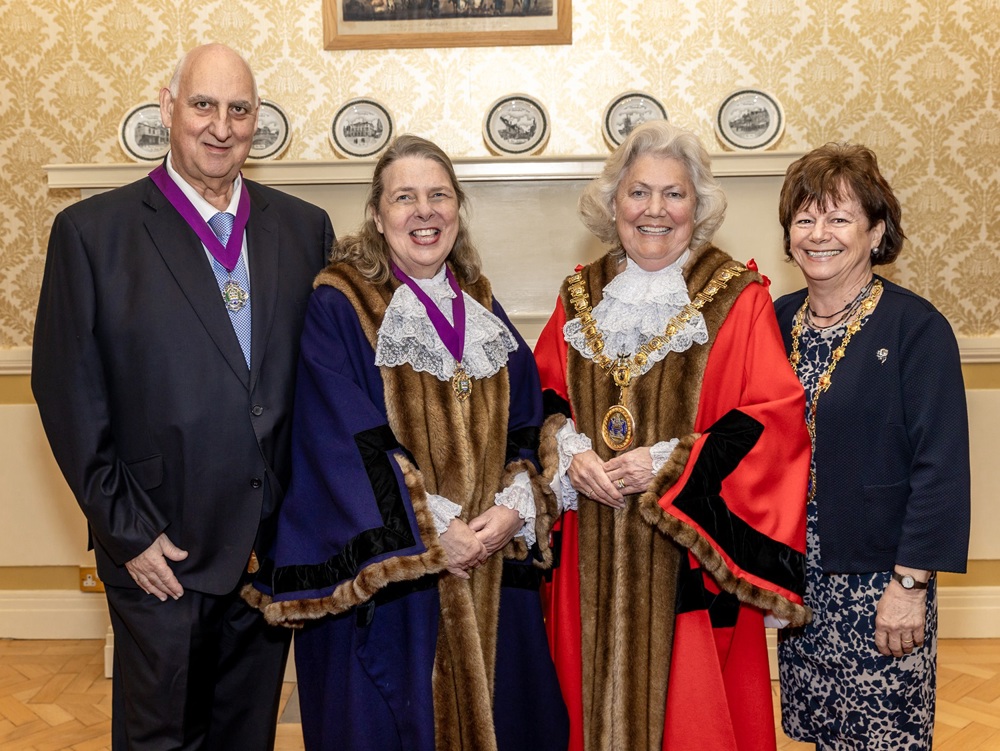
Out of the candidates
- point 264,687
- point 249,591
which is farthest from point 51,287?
point 264,687

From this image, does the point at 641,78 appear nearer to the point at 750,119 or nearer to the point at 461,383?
the point at 750,119

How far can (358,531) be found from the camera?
2000 millimetres

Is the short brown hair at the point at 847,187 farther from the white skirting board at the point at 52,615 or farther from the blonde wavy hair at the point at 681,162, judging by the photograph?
the white skirting board at the point at 52,615

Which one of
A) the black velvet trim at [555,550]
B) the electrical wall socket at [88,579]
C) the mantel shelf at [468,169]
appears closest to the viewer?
the black velvet trim at [555,550]

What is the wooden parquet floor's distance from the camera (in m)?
3.22

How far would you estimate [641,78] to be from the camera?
12.9 feet

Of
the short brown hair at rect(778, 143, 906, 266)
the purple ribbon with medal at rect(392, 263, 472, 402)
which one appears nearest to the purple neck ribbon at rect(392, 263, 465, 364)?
the purple ribbon with medal at rect(392, 263, 472, 402)

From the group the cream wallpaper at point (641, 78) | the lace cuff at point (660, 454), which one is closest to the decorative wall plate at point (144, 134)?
the cream wallpaper at point (641, 78)

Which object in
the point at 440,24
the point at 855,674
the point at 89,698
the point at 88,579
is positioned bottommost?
the point at 89,698

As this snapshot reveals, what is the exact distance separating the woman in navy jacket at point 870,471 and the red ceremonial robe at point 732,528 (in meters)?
0.09

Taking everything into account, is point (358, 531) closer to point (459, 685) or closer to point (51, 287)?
point (459, 685)

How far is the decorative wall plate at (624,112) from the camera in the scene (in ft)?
12.4

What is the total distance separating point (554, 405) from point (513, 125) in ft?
6.12

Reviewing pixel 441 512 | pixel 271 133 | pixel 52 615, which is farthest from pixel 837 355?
pixel 52 615
